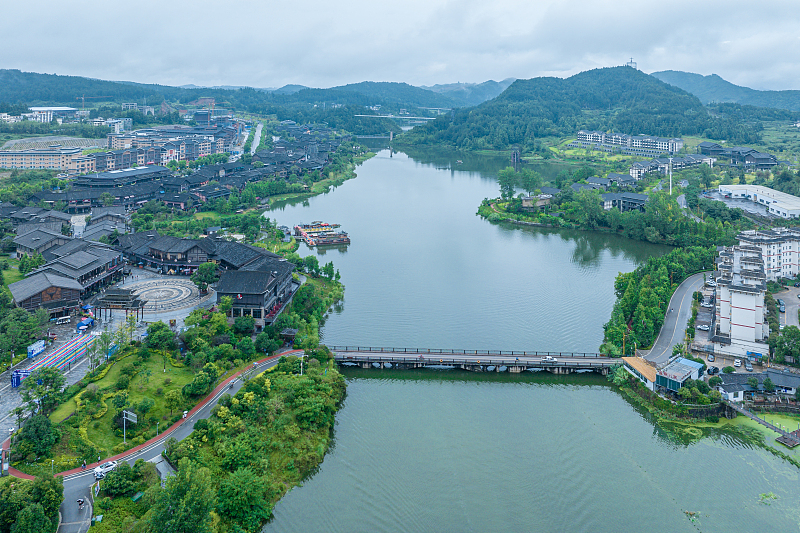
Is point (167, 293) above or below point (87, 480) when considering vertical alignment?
above

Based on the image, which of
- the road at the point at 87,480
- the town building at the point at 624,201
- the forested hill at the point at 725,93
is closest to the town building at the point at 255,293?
the road at the point at 87,480

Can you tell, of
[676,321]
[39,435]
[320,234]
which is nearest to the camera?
[39,435]

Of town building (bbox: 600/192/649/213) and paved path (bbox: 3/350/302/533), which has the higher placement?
town building (bbox: 600/192/649/213)

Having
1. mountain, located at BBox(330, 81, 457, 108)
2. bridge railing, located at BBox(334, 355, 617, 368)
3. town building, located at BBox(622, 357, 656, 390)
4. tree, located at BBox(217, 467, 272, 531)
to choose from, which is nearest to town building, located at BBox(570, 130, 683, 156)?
town building, located at BBox(622, 357, 656, 390)

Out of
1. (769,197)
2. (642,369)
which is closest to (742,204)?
(769,197)

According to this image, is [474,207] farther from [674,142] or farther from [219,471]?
[219,471]

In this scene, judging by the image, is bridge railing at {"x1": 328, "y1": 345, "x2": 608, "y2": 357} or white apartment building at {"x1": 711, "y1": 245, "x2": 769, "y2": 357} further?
bridge railing at {"x1": 328, "y1": 345, "x2": 608, "y2": 357}

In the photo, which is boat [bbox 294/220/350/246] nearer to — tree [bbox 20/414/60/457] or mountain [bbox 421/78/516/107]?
tree [bbox 20/414/60/457]

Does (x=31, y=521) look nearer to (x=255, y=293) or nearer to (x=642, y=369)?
(x=255, y=293)
